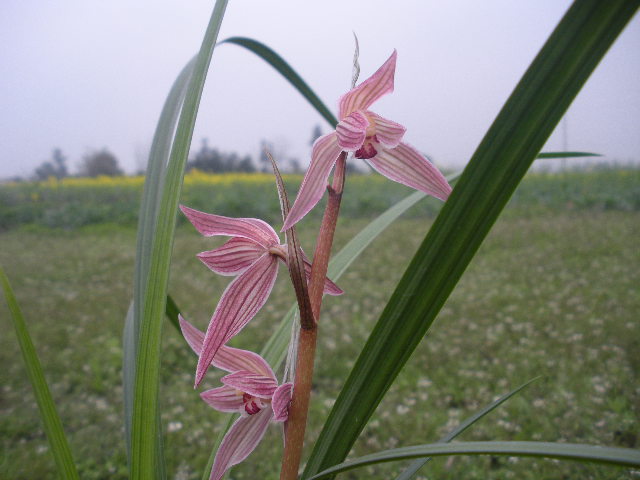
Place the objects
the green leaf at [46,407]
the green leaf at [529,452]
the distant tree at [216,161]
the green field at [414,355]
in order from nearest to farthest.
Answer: the green leaf at [529,452]
the green leaf at [46,407]
the green field at [414,355]
the distant tree at [216,161]

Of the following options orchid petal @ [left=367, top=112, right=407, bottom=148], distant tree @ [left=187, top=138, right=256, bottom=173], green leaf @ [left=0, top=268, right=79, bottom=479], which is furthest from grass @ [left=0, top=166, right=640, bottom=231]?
orchid petal @ [left=367, top=112, right=407, bottom=148]

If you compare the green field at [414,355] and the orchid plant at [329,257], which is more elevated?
the orchid plant at [329,257]

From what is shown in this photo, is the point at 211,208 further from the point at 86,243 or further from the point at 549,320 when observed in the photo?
the point at 549,320

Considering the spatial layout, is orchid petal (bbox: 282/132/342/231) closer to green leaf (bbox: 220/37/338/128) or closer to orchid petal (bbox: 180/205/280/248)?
orchid petal (bbox: 180/205/280/248)

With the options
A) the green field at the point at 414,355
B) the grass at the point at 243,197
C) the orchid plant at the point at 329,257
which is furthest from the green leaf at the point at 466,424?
the grass at the point at 243,197

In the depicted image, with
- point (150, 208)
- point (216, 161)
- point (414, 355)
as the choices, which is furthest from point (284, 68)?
point (216, 161)

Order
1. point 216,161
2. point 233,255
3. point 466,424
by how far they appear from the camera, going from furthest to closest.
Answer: point 216,161, point 466,424, point 233,255

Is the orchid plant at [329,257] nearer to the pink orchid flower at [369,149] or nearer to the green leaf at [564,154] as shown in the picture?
the pink orchid flower at [369,149]

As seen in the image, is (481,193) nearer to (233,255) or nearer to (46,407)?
(233,255)
